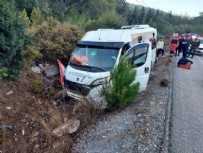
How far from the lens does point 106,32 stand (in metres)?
10.5

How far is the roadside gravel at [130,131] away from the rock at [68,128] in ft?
0.80

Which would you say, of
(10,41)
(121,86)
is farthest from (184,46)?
(10,41)

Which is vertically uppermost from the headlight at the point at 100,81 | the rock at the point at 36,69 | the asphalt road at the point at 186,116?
the headlight at the point at 100,81

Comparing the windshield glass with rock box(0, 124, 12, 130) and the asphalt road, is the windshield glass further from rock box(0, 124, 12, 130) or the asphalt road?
rock box(0, 124, 12, 130)

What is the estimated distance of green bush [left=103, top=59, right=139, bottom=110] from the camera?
8.02 metres

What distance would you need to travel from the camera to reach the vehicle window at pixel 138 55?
9.38m

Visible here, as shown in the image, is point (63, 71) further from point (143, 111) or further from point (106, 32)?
point (143, 111)

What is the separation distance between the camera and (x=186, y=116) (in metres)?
8.19

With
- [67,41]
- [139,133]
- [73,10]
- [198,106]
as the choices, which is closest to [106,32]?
[67,41]

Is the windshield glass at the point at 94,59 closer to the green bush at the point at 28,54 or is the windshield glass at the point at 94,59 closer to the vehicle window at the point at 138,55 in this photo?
the vehicle window at the point at 138,55

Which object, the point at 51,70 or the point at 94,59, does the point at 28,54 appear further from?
the point at 94,59

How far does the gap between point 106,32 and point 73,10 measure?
3068cm

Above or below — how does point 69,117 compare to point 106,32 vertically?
below

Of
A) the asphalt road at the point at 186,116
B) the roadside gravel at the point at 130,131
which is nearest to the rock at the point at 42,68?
the roadside gravel at the point at 130,131
